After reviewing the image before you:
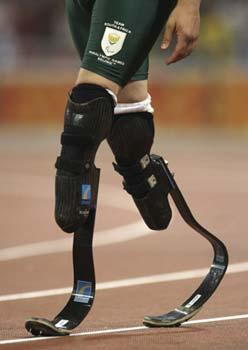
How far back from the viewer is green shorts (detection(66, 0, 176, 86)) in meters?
4.69

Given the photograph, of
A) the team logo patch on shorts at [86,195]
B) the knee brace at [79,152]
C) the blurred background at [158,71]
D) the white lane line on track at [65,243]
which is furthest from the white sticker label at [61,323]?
the blurred background at [158,71]

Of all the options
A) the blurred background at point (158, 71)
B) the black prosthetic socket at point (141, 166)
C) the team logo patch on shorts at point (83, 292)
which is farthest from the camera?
the blurred background at point (158, 71)

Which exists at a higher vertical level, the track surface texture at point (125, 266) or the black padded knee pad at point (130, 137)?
the black padded knee pad at point (130, 137)

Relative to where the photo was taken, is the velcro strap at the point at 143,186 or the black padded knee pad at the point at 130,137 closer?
the black padded knee pad at the point at 130,137

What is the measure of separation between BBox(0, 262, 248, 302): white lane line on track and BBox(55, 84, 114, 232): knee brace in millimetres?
1526

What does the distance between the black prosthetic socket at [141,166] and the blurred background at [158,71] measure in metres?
18.4

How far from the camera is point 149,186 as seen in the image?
5145 mm

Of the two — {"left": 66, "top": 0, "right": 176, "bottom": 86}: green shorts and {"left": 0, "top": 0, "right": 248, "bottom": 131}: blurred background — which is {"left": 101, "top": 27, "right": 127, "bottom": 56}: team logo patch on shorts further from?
{"left": 0, "top": 0, "right": 248, "bottom": 131}: blurred background

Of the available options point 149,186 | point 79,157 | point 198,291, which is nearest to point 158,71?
point 198,291

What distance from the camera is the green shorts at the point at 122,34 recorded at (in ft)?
15.4

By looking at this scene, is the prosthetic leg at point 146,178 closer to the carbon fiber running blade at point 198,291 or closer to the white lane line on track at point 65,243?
the carbon fiber running blade at point 198,291

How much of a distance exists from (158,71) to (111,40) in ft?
63.1

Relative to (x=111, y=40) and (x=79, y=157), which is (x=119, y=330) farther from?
(x=111, y=40)

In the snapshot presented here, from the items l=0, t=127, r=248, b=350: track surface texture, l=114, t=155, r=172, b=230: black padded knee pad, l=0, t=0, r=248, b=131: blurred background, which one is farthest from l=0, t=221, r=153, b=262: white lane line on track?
l=0, t=0, r=248, b=131: blurred background
